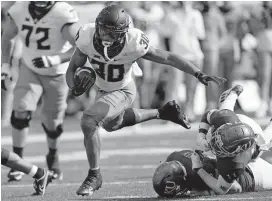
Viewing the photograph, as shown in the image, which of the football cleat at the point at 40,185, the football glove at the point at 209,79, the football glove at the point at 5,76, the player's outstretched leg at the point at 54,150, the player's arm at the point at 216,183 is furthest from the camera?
the player's outstretched leg at the point at 54,150

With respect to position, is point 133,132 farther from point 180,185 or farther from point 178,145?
point 180,185

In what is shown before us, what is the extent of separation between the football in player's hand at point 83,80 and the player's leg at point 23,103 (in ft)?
4.88

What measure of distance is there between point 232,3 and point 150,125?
7.49 feet

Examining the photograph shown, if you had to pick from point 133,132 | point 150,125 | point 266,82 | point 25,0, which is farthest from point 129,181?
point 266,82

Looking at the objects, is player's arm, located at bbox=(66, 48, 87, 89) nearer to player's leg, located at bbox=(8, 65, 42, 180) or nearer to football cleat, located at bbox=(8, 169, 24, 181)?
player's leg, located at bbox=(8, 65, 42, 180)

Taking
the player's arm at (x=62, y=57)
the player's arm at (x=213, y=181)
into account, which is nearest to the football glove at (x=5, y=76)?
the player's arm at (x=62, y=57)

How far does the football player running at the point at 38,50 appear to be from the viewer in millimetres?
8016

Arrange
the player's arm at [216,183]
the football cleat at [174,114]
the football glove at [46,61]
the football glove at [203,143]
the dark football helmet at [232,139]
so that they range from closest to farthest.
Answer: the dark football helmet at [232,139]
the player's arm at [216,183]
the football glove at [203,143]
the football cleat at [174,114]
the football glove at [46,61]

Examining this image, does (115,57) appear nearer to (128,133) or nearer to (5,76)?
(5,76)

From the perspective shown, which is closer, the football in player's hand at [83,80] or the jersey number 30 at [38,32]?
the football in player's hand at [83,80]

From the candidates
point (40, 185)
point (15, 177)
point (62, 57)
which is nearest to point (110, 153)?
point (15, 177)

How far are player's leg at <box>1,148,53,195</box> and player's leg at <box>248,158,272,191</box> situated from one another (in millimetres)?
1668

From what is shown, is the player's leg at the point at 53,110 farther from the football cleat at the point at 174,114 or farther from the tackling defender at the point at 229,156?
the tackling defender at the point at 229,156

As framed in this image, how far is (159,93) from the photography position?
14555mm
